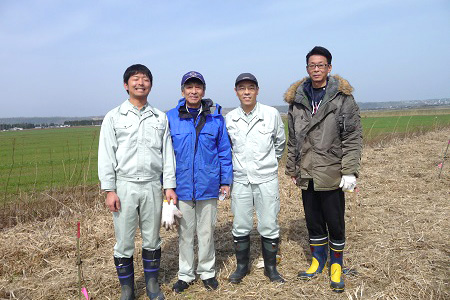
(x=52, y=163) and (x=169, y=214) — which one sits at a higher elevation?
(x=169, y=214)

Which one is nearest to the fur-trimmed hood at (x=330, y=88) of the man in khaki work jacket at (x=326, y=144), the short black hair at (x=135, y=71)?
the man in khaki work jacket at (x=326, y=144)

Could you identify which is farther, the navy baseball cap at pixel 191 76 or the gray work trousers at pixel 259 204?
the gray work trousers at pixel 259 204

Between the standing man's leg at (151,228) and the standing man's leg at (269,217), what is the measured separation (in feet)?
3.26

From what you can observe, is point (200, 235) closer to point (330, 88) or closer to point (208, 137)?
point (208, 137)

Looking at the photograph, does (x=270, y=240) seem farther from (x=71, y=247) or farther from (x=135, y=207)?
(x=71, y=247)

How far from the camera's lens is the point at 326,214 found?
125 inches

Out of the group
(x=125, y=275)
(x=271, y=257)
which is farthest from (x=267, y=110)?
(x=125, y=275)

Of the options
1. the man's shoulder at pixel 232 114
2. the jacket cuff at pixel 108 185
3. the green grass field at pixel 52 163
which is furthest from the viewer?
the green grass field at pixel 52 163

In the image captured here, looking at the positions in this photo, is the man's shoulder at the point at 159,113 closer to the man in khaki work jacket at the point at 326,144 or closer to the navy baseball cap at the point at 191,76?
the navy baseball cap at the point at 191,76

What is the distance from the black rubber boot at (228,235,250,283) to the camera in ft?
11.0

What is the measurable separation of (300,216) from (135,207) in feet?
11.0

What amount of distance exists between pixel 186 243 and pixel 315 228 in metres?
1.34

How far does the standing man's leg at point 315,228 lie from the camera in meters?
3.29

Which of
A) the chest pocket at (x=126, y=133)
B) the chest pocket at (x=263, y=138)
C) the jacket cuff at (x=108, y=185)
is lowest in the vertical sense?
the jacket cuff at (x=108, y=185)
